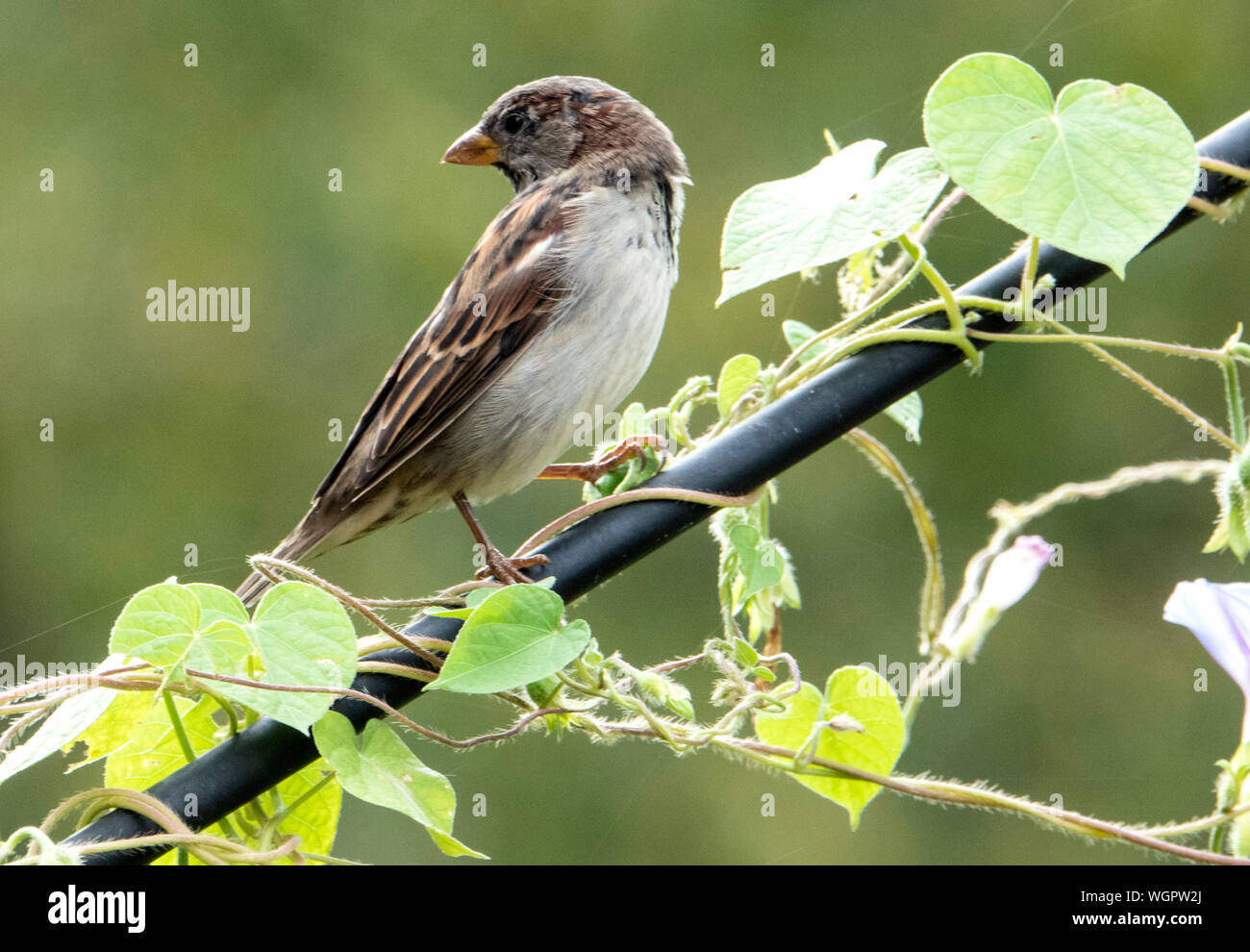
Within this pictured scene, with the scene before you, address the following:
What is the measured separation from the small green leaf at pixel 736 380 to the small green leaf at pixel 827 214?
0.22 metres

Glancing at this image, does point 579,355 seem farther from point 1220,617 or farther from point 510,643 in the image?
point 1220,617

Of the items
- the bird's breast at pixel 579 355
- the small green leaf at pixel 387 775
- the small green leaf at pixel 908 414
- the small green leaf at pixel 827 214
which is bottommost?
the small green leaf at pixel 387 775

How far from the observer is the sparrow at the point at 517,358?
1841 millimetres

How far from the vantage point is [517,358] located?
1865 millimetres

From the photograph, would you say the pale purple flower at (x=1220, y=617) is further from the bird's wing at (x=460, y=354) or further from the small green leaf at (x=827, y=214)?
the bird's wing at (x=460, y=354)

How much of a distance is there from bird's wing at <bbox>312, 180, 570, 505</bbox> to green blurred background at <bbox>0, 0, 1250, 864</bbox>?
1957 mm

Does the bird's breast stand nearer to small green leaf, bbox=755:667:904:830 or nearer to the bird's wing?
the bird's wing

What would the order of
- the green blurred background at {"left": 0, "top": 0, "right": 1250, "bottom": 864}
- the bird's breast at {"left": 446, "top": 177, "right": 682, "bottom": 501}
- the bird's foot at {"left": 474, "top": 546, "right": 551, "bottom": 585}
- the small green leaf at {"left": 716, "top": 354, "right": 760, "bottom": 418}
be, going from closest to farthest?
the bird's foot at {"left": 474, "top": 546, "right": 551, "bottom": 585} < the small green leaf at {"left": 716, "top": 354, "right": 760, "bottom": 418} < the bird's breast at {"left": 446, "top": 177, "right": 682, "bottom": 501} < the green blurred background at {"left": 0, "top": 0, "right": 1250, "bottom": 864}

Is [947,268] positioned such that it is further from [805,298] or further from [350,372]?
[350,372]

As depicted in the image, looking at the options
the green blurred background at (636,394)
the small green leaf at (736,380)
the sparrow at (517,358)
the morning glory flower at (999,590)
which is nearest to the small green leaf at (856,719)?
the morning glory flower at (999,590)

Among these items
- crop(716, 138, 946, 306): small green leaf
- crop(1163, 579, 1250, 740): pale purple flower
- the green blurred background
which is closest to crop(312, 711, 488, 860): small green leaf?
crop(716, 138, 946, 306): small green leaf

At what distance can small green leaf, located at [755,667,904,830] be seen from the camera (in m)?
1.17

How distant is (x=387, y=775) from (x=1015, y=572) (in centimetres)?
54
